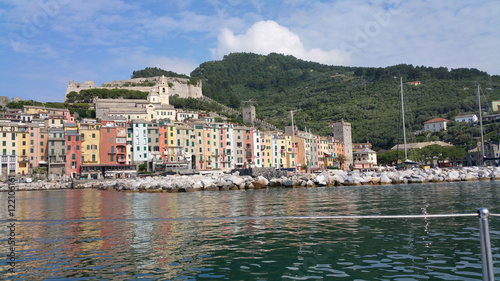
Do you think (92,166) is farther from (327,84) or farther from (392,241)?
(327,84)

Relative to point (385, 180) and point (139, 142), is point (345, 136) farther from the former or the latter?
point (385, 180)

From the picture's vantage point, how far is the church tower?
109188 millimetres

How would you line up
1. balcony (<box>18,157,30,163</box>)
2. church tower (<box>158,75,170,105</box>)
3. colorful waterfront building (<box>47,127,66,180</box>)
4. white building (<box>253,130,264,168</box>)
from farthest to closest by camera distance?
church tower (<box>158,75,170,105</box>) → white building (<box>253,130,264,168</box>) → colorful waterfront building (<box>47,127,66,180</box>) → balcony (<box>18,157,30,163</box>)

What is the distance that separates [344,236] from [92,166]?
6394cm

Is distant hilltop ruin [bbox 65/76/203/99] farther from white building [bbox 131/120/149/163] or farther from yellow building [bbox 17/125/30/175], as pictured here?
yellow building [bbox 17/125/30/175]

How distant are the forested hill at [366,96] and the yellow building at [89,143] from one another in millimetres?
58780

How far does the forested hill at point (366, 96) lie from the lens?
111250 millimetres

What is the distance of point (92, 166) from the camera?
6825 cm

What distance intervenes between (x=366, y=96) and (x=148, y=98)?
241 feet

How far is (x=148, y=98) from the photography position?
103 metres

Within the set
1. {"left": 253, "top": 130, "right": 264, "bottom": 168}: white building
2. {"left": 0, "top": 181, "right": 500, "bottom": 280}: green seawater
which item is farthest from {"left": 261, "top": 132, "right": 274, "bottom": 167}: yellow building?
{"left": 0, "top": 181, "right": 500, "bottom": 280}: green seawater

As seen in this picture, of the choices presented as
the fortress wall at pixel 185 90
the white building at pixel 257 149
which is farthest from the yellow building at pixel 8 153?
the fortress wall at pixel 185 90

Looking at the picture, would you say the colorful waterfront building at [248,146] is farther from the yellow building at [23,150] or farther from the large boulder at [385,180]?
the large boulder at [385,180]

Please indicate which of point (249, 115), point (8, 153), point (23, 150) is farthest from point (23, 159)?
point (249, 115)
